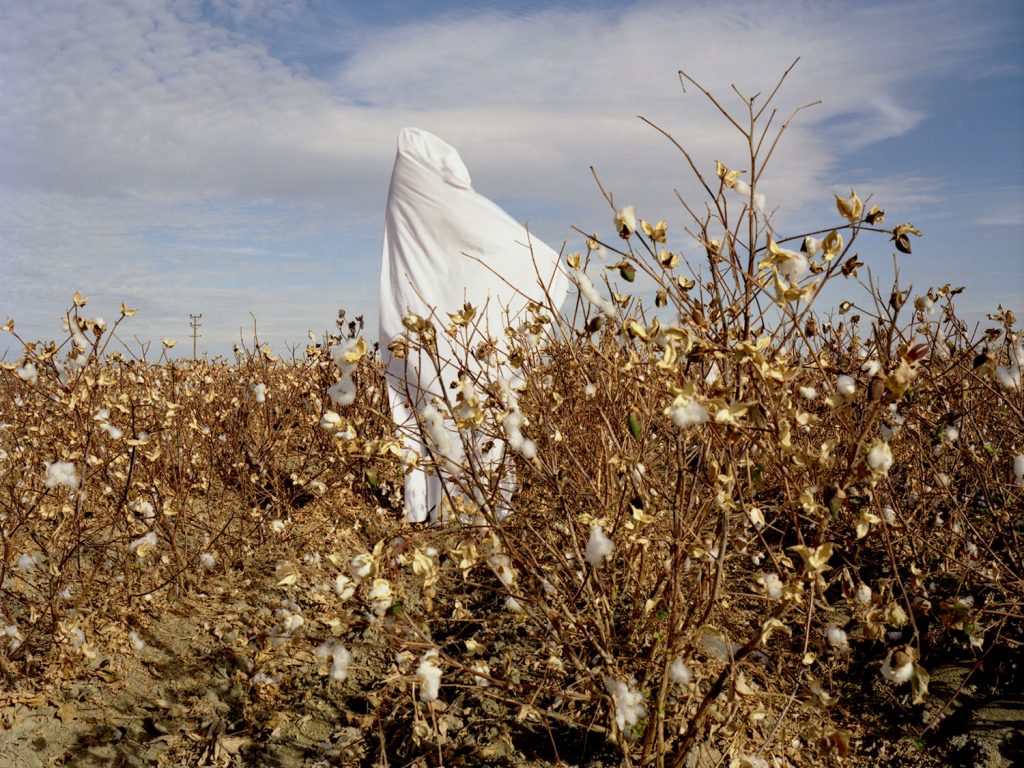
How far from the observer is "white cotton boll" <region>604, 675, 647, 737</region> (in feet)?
5.90

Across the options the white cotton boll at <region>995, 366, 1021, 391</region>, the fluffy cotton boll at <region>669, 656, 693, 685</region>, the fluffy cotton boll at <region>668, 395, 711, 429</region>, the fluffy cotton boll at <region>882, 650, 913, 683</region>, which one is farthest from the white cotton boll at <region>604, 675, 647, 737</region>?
the white cotton boll at <region>995, 366, 1021, 391</region>

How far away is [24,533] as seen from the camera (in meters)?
3.49

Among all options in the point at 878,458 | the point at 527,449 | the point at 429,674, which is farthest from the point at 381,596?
the point at 878,458

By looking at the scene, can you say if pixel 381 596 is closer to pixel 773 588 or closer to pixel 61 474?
pixel 773 588

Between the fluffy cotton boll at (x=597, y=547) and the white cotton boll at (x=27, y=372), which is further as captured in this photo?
the white cotton boll at (x=27, y=372)

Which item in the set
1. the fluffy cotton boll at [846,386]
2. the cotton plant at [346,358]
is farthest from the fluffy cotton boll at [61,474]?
the fluffy cotton boll at [846,386]

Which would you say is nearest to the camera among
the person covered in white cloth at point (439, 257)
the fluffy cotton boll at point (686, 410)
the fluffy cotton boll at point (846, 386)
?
the fluffy cotton boll at point (686, 410)

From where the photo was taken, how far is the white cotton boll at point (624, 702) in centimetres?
180

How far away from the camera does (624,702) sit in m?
1.80

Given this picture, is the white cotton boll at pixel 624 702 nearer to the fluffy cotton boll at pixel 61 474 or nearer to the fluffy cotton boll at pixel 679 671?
the fluffy cotton boll at pixel 679 671

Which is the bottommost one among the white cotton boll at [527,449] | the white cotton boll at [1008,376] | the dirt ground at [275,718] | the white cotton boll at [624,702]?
the dirt ground at [275,718]

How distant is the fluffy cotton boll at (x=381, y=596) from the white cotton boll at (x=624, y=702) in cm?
58

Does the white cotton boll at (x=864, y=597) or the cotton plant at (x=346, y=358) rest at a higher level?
the cotton plant at (x=346, y=358)

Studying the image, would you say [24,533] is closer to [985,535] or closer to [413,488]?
[413,488]
